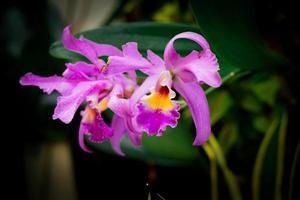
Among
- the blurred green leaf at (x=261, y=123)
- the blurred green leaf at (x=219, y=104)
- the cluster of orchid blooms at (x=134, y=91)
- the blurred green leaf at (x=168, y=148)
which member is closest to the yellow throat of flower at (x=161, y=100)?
the cluster of orchid blooms at (x=134, y=91)

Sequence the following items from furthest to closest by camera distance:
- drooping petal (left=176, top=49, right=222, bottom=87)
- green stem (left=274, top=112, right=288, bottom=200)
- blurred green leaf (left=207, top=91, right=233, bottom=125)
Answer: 1. blurred green leaf (left=207, top=91, right=233, bottom=125)
2. green stem (left=274, top=112, right=288, bottom=200)
3. drooping petal (left=176, top=49, right=222, bottom=87)

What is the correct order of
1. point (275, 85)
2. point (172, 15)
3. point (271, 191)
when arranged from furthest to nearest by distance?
1. point (172, 15)
2. point (275, 85)
3. point (271, 191)

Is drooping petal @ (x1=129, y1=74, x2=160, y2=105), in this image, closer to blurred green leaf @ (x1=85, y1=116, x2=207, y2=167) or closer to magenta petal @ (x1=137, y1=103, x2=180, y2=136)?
magenta petal @ (x1=137, y1=103, x2=180, y2=136)

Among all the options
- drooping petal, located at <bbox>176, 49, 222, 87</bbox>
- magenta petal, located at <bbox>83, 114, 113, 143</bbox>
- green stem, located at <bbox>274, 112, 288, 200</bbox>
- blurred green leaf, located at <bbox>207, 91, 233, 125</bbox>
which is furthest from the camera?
blurred green leaf, located at <bbox>207, 91, 233, 125</bbox>

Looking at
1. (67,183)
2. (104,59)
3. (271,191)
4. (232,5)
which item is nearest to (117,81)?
(104,59)

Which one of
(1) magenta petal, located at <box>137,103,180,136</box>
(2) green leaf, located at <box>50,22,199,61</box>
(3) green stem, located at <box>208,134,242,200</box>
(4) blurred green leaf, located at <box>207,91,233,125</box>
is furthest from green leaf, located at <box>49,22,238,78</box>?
(4) blurred green leaf, located at <box>207,91,233,125</box>

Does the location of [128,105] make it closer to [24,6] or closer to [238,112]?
[238,112]

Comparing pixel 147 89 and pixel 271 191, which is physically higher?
pixel 147 89
